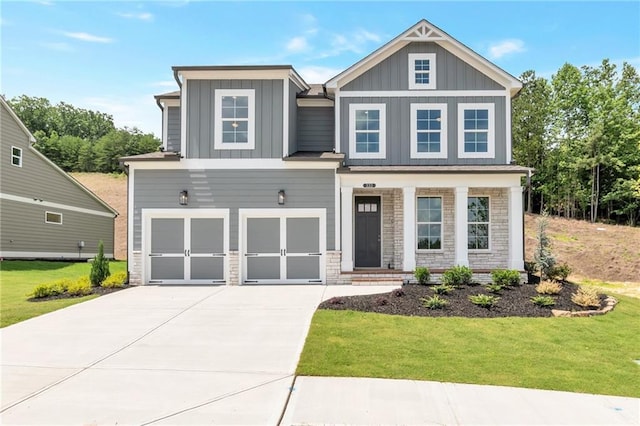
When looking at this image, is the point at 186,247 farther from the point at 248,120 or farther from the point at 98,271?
the point at 248,120

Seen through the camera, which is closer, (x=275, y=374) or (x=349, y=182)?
(x=275, y=374)

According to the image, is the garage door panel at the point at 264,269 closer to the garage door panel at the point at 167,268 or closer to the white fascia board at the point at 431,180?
the garage door panel at the point at 167,268

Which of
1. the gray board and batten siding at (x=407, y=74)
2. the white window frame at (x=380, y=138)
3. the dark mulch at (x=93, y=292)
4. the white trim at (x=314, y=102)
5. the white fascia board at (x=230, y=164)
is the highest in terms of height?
the gray board and batten siding at (x=407, y=74)

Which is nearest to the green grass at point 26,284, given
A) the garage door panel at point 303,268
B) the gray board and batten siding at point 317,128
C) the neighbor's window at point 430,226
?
the garage door panel at point 303,268

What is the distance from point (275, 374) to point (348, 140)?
986 cm

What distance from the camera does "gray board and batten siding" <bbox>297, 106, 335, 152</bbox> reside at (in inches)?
607

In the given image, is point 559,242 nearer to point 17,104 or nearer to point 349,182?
point 349,182

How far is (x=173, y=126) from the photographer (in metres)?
15.8

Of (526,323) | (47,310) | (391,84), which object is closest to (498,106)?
(391,84)

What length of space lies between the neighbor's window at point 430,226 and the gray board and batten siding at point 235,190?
3.15m

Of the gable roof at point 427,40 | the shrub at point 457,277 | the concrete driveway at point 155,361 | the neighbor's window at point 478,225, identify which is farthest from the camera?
the neighbor's window at point 478,225

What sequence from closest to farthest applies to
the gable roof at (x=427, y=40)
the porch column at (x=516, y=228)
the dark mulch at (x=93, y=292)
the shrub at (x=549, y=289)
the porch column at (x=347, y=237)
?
the shrub at (x=549, y=289) < the dark mulch at (x=93, y=292) < the porch column at (x=347, y=237) < the porch column at (x=516, y=228) < the gable roof at (x=427, y=40)

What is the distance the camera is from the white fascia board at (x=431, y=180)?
45.3ft

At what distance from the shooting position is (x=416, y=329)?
824 cm
